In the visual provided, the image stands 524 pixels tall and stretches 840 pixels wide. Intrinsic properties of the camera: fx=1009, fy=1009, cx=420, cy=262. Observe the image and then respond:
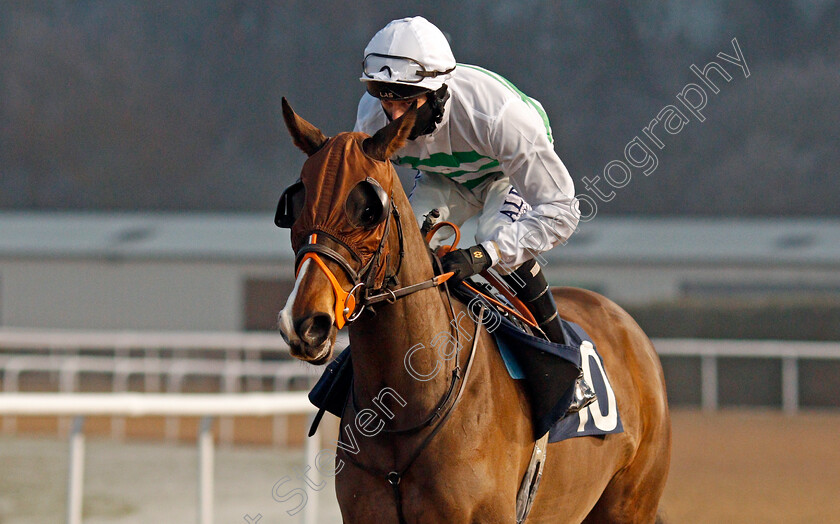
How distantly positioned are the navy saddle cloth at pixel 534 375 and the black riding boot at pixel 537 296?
0.17 m

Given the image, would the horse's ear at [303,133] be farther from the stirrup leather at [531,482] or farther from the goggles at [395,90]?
the stirrup leather at [531,482]

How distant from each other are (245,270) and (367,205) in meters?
18.4

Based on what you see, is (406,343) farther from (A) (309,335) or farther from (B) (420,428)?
(A) (309,335)

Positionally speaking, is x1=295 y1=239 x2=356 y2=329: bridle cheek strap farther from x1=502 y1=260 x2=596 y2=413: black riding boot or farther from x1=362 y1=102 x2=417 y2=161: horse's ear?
x1=502 y1=260 x2=596 y2=413: black riding boot

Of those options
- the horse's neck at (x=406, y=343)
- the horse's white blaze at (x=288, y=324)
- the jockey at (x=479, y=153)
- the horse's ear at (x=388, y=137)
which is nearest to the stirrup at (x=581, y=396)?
the jockey at (x=479, y=153)

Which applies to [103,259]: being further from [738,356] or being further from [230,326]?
[738,356]

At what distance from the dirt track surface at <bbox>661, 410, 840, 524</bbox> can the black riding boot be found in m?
2.20

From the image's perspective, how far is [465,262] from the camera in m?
2.69

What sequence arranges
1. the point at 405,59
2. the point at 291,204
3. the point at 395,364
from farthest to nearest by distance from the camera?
1. the point at 405,59
2. the point at 395,364
3. the point at 291,204

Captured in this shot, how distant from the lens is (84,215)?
25.5 meters

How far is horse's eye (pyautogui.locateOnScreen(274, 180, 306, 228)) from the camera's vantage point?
7.42 feet

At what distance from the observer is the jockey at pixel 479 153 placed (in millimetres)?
2676

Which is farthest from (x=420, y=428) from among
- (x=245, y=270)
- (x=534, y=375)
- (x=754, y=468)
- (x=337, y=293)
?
(x=245, y=270)

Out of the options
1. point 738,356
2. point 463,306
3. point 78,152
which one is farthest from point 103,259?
point 463,306
